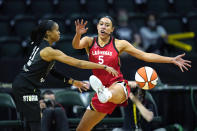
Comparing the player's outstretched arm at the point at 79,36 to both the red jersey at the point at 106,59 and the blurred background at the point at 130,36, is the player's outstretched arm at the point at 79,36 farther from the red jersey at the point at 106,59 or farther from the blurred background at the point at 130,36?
the blurred background at the point at 130,36

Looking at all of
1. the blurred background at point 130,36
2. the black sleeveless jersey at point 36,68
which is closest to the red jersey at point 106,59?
the black sleeveless jersey at point 36,68

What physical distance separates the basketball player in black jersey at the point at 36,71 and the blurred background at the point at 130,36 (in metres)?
2.20

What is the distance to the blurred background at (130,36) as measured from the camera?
9.11 meters

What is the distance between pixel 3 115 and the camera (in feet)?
28.7

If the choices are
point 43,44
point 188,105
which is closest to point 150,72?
point 43,44

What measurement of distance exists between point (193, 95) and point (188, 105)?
25 cm

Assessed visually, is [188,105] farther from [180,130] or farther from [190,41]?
[190,41]

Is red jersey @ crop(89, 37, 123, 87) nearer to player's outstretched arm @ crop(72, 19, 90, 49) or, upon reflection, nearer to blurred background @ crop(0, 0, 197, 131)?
player's outstretched arm @ crop(72, 19, 90, 49)

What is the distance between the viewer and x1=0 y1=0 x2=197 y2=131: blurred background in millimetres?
9109

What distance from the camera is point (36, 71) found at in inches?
241

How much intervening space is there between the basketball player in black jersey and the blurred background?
2.20 m

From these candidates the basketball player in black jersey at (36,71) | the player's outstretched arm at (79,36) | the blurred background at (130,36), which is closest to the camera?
the basketball player in black jersey at (36,71)

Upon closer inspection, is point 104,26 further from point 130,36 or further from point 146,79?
point 130,36

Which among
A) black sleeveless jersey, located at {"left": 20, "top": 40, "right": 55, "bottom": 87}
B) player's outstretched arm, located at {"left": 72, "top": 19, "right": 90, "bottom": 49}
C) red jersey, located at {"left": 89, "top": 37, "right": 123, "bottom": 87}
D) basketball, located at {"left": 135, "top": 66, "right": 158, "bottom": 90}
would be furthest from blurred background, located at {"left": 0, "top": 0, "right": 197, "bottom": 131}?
black sleeveless jersey, located at {"left": 20, "top": 40, "right": 55, "bottom": 87}
